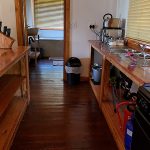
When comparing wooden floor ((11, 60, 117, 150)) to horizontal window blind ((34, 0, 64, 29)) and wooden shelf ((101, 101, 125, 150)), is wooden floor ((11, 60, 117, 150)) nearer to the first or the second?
wooden shelf ((101, 101, 125, 150))

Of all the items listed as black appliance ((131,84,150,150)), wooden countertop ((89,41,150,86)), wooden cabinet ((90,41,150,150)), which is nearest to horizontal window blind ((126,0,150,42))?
wooden cabinet ((90,41,150,150))

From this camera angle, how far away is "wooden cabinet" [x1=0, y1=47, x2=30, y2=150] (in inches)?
75.5

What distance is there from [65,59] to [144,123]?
2889 mm

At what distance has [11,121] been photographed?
2.28 m

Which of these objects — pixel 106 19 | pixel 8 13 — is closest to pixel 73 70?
pixel 106 19

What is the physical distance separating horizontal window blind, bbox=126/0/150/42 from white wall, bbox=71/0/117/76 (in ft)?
2.31

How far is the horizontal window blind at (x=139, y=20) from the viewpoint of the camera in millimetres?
2579

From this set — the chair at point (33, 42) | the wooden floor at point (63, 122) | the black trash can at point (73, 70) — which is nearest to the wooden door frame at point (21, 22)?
the black trash can at point (73, 70)

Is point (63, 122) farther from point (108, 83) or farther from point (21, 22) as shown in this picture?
point (21, 22)

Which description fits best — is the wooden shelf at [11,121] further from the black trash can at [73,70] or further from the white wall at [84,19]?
the white wall at [84,19]

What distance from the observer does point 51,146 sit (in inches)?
78.9

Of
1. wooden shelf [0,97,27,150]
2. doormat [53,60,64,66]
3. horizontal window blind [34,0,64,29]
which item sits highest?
horizontal window blind [34,0,64,29]

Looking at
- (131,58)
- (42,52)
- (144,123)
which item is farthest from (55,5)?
(144,123)

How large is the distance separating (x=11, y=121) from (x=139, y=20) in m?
2.22
